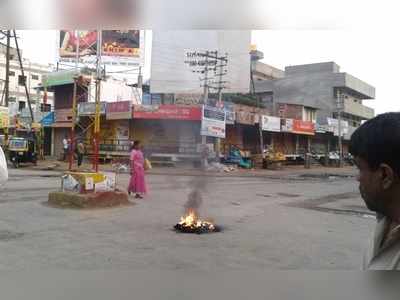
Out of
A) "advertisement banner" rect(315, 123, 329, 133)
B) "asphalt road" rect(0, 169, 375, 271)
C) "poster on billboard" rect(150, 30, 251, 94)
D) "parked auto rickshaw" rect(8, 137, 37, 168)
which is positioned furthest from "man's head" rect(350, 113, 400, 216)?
"advertisement banner" rect(315, 123, 329, 133)

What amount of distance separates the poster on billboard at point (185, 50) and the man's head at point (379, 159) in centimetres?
42

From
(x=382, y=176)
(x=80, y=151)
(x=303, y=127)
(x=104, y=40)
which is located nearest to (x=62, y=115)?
(x=80, y=151)

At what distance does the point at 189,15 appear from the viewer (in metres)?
1.03

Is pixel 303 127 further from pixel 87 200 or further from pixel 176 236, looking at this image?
pixel 176 236

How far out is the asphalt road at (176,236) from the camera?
4566 millimetres

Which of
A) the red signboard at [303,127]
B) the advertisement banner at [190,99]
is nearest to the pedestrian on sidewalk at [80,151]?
the advertisement banner at [190,99]

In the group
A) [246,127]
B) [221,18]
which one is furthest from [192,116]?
[246,127]

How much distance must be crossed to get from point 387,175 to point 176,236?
16.5 ft

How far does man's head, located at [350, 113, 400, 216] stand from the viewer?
0.95 m

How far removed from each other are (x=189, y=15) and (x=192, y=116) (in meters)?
9.72

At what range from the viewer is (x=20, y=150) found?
66.7ft

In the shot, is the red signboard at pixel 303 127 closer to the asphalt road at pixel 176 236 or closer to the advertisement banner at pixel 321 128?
the advertisement banner at pixel 321 128

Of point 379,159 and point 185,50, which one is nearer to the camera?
point 379,159

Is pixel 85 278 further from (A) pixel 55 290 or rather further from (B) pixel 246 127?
(B) pixel 246 127
